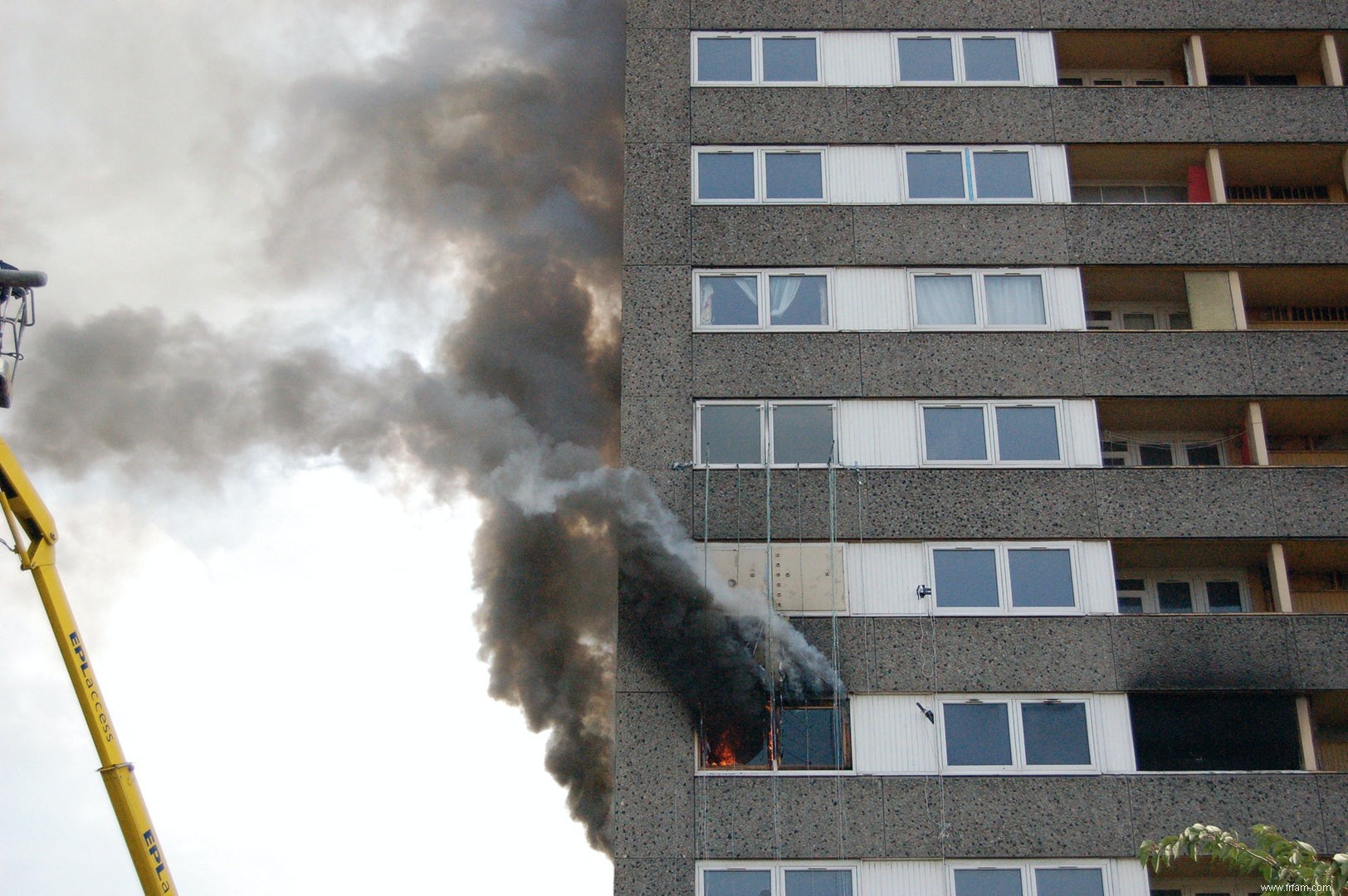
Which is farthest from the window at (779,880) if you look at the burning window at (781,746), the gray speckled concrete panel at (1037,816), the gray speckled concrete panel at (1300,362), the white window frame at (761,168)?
the white window frame at (761,168)

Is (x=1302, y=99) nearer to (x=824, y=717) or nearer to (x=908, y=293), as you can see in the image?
(x=908, y=293)

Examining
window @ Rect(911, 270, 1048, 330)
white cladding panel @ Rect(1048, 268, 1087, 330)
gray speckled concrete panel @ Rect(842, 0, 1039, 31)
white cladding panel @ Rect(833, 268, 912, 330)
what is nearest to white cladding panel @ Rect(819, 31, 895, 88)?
gray speckled concrete panel @ Rect(842, 0, 1039, 31)

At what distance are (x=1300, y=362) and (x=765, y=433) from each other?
326 inches

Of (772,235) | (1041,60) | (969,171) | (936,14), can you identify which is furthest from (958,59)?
(772,235)

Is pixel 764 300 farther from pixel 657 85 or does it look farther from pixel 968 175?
pixel 657 85

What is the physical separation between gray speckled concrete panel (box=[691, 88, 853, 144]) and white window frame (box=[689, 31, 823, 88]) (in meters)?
0.16

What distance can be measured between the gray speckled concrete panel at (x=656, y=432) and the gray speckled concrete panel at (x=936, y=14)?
7414 mm

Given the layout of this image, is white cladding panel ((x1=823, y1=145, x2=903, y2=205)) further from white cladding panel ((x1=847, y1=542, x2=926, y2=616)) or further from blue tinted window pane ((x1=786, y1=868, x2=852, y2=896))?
blue tinted window pane ((x1=786, y1=868, x2=852, y2=896))

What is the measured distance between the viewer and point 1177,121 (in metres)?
20.8

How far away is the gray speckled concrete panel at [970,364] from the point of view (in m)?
19.0

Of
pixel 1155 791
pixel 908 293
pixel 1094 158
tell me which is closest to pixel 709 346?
pixel 908 293

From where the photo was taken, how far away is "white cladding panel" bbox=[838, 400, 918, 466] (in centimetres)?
1866

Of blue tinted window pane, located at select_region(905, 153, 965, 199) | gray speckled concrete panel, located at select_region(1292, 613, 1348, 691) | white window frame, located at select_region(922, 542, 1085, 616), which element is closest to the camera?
gray speckled concrete panel, located at select_region(1292, 613, 1348, 691)

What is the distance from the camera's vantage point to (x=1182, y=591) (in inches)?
770
